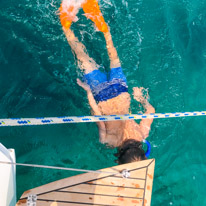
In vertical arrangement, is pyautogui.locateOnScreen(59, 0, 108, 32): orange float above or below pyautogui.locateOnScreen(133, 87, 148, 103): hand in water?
above

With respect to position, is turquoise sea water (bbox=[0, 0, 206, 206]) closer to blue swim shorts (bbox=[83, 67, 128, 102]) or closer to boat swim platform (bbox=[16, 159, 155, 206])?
blue swim shorts (bbox=[83, 67, 128, 102])

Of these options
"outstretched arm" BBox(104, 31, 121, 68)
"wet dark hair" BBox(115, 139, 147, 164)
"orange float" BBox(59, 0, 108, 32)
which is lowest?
"wet dark hair" BBox(115, 139, 147, 164)

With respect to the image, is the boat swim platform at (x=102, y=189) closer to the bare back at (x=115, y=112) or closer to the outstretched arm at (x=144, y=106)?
the bare back at (x=115, y=112)

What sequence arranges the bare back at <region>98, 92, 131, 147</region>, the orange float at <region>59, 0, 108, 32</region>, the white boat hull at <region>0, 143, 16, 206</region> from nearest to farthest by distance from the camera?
the white boat hull at <region>0, 143, 16, 206</region> < the bare back at <region>98, 92, 131, 147</region> < the orange float at <region>59, 0, 108, 32</region>

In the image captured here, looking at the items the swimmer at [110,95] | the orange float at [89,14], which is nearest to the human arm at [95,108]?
the swimmer at [110,95]

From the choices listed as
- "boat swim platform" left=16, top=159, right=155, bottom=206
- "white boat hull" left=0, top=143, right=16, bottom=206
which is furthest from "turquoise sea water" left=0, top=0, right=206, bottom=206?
"boat swim platform" left=16, top=159, right=155, bottom=206

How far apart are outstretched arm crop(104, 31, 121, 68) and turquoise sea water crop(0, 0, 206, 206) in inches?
8.9

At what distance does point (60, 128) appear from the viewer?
181 inches

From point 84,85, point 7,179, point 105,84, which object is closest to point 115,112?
point 105,84

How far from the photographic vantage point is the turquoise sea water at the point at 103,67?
4453 mm

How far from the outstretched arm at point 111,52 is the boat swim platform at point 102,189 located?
214 centimetres

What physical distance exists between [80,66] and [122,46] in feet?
3.77

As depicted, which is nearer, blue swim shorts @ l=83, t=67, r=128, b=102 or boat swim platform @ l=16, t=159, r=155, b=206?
boat swim platform @ l=16, t=159, r=155, b=206

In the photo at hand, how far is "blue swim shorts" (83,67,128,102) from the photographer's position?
4383 mm
